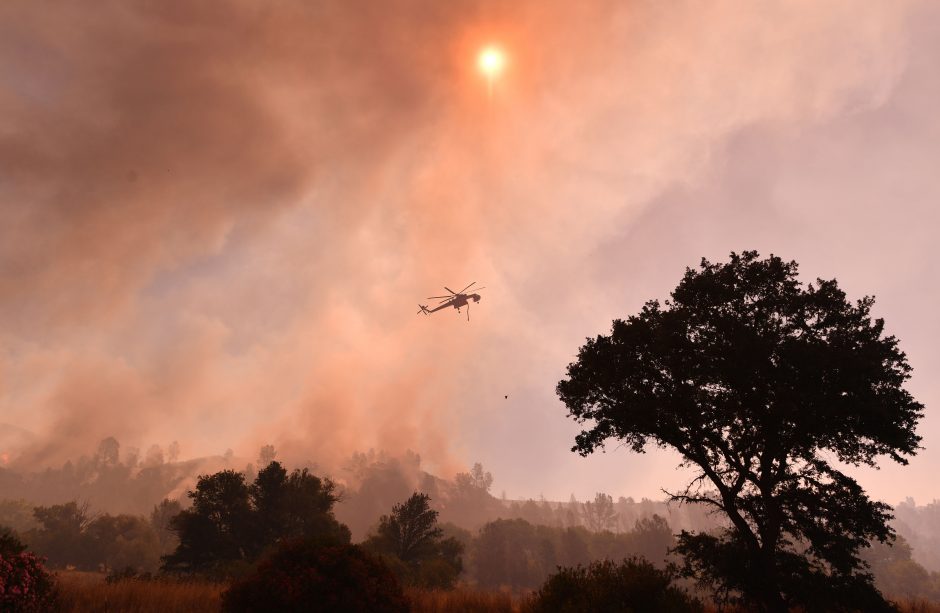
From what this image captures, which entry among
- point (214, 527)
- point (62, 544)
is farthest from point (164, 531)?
point (214, 527)

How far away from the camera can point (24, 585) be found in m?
11.3

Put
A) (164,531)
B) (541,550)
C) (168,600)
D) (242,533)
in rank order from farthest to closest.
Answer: (541,550), (164,531), (242,533), (168,600)

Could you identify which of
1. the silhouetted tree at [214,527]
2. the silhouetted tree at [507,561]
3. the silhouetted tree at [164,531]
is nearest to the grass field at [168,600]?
the silhouetted tree at [214,527]

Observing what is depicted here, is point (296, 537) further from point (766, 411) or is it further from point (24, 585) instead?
point (766, 411)

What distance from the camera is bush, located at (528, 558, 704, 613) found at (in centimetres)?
1215

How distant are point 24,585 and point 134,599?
303 cm

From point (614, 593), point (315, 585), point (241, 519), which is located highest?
point (241, 519)

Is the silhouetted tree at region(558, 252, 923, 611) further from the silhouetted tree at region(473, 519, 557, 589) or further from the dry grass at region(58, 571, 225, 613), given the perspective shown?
the silhouetted tree at region(473, 519, 557, 589)

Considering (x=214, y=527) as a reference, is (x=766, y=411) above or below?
above

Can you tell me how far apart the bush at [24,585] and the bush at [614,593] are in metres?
13.6

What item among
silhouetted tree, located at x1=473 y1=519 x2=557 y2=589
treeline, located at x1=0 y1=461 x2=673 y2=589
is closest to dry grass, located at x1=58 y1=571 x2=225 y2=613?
treeline, located at x1=0 y1=461 x2=673 y2=589

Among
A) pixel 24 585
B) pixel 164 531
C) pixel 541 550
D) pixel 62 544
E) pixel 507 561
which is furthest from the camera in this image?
pixel 541 550

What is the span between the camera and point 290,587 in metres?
10.7

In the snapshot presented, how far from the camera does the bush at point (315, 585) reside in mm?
10711
